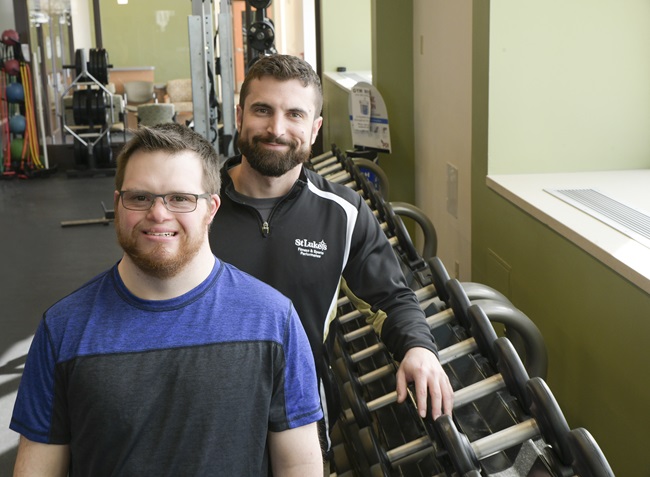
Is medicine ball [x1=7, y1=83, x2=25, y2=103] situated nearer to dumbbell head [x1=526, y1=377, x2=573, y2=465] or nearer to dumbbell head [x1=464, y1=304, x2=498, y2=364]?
dumbbell head [x1=464, y1=304, x2=498, y2=364]

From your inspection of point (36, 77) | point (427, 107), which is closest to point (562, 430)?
point (427, 107)

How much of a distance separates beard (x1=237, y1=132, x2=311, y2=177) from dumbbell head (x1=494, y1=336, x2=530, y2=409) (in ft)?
2.26

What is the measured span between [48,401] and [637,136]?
3.14m

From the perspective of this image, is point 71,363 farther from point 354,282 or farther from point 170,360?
point 354,282

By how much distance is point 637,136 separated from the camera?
390cm

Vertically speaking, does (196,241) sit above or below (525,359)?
above

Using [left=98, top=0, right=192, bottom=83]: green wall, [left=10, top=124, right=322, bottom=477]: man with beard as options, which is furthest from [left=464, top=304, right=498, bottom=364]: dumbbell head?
[left=98, top=0, right=192, bottom=83]: green wall

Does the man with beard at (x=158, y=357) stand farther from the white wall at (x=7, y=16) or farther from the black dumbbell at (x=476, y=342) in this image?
the white wall at (x=7, y=16)

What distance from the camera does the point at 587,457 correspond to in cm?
156

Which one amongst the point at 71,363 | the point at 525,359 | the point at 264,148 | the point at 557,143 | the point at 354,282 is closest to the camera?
the point at 71,363

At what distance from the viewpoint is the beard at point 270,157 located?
220cm

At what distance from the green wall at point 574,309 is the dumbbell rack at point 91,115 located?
773 centimetres

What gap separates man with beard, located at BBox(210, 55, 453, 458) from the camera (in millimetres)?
2205

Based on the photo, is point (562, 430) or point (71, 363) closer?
point (71, 363)
